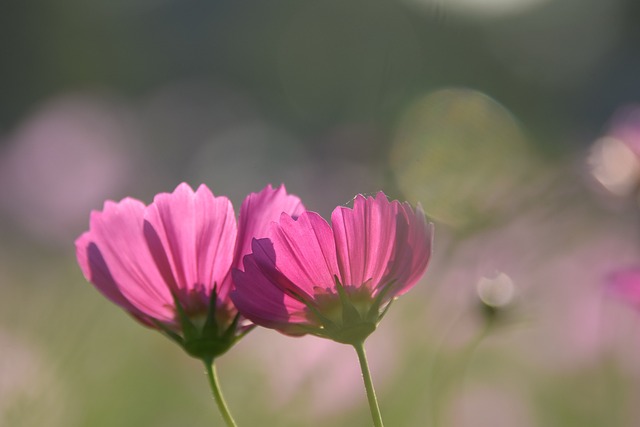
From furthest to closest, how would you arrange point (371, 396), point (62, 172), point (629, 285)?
point (62, 172) < point (629, 285) < point (371, 396)

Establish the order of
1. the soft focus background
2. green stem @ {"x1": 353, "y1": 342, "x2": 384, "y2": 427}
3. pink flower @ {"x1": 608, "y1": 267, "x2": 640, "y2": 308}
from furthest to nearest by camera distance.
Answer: the soft focus background → pink flower @ {"x1": 608, "y1": 267, "x2": 640, "y2": 308} → green stem @ {"x1": 353, "y1": 342, "x2": 384, "y2": 427}

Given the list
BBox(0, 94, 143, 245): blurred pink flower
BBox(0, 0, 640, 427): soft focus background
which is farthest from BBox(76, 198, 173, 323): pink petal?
BBox(0, 94, 143, 245): blurred pink flower

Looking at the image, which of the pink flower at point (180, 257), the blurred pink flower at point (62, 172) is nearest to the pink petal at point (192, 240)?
the pink flower at point (180, 257)

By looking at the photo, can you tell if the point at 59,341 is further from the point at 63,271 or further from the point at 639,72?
the point at 639,72

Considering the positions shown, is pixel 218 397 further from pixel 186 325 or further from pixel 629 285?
pixel 629 285

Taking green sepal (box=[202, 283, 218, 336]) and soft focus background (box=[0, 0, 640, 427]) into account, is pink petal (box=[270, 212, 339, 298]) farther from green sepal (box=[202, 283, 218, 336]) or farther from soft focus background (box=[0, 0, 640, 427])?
soft focus background (box=[0, 0, 640, 427])

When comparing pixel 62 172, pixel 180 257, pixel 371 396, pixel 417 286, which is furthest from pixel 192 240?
pixel 62 172

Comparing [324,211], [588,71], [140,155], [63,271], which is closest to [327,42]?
[588,71]
